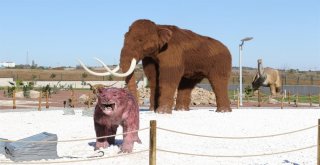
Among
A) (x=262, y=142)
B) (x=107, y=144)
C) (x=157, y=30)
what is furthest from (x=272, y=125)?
(x=107, y=144)

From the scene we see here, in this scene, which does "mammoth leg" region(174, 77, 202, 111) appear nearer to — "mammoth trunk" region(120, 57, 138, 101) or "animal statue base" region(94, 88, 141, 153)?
"mammoth trunk" region(120, 57, 138, 101)

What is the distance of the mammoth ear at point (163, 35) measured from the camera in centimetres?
1520

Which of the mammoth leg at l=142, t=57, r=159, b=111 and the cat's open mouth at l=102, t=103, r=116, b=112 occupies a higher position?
the mammoth leg at l=142, t=57, r=159, b=111

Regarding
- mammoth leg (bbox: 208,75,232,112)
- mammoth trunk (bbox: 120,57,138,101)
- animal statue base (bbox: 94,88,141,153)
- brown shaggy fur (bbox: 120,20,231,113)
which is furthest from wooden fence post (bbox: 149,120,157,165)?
mammoth leg (bbox: 208,75,232,112)

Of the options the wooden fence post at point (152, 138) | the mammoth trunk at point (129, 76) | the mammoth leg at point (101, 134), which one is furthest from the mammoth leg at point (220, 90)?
the wooden fence post at point (152, 138)

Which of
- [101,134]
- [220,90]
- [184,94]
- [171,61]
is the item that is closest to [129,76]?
[171,61]

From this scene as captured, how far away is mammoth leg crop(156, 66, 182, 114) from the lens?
15312mm

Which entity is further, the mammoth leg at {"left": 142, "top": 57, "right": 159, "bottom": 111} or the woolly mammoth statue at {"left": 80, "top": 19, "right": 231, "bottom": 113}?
the mammoth leg at {"left": 142, "top": 57, "right": 159, "bottom": 111}

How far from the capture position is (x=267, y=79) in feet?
116

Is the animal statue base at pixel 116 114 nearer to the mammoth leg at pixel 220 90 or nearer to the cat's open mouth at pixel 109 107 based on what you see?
the cat's open mouth at pixel 109 107

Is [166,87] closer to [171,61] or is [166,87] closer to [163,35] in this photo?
[171,61]

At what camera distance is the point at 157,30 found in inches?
604

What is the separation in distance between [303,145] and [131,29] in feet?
22.0

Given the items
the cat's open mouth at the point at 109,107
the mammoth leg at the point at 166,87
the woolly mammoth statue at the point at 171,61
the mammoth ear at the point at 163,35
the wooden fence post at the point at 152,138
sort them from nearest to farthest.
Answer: the wooden fence post at the point at 152,138, the cat's open mouth at the point at 109,107, the woolly mammoth statue at the point at 171,61, the mammoth ear at the point at 163,35, the mammoth leg at the point at 166,87
